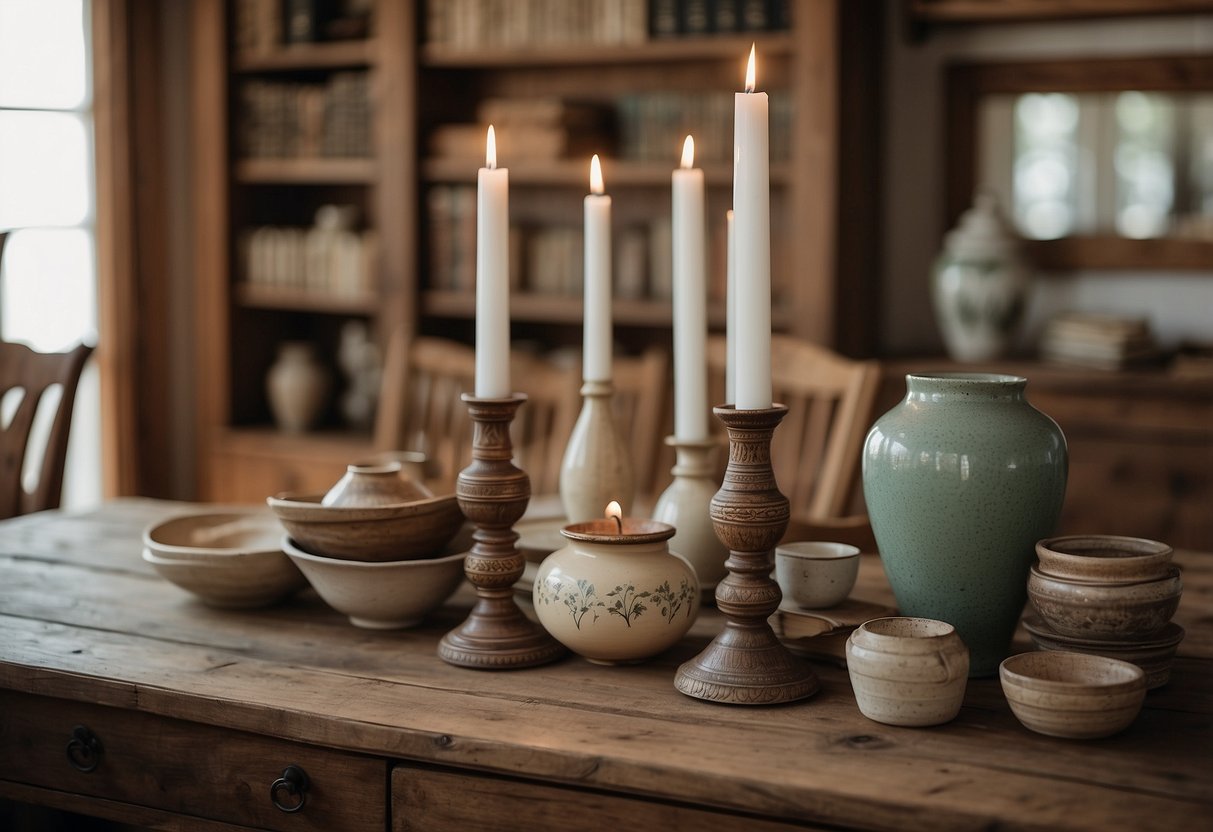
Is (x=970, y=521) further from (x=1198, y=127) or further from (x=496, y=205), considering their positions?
(x=1198, y=127)

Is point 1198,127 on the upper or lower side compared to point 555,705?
upper

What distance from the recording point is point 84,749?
1298mm

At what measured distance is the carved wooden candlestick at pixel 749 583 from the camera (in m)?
1.16

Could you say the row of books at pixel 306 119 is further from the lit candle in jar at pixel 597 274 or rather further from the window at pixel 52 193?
the lit candle in jar at pixel 597 274

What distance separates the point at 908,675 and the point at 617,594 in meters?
0.28

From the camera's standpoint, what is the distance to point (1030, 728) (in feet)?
3.56

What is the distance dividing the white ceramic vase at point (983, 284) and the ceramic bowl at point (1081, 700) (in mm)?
1942

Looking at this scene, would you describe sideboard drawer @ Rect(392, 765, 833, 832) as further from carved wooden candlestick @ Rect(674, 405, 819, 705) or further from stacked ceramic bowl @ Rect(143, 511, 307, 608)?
stacked ceramic bowl @ Rect(143, 511, 307, 608)

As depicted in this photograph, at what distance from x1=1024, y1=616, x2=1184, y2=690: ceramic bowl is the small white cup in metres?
0.19

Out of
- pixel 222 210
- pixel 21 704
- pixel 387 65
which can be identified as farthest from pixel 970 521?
pixel 222 210

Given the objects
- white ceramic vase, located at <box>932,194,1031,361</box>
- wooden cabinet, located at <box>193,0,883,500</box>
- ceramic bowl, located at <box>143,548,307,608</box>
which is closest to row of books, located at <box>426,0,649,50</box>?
wooden cabinet, located at <box>193,0,883,500</box>

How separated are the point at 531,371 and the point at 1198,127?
172cm

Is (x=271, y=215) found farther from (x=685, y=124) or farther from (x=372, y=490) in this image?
(x=372, y=490)

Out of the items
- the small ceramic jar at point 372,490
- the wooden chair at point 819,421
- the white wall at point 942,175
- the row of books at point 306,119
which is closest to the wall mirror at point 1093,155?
the white wall at point 942,175
